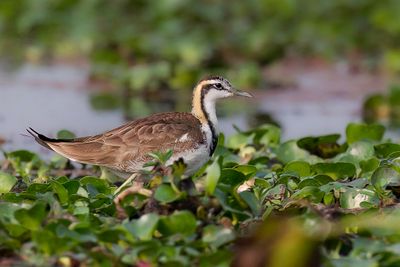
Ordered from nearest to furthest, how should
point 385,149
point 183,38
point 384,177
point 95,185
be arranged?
point 384,177
point 95,185
point 385,149
point 183,38

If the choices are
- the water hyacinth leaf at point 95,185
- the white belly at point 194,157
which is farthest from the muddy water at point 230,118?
the water hyacinth leaf at point 95,185

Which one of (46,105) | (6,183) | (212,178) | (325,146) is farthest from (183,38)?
(212,178)

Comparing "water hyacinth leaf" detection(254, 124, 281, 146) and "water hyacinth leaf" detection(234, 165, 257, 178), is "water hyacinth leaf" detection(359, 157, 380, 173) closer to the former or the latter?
"water hyacinth leaf" detection(234, 165, 257, 178)

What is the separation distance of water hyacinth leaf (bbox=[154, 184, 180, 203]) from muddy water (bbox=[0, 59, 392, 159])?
16.5 feet

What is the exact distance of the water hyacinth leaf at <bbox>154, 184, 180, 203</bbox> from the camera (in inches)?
245

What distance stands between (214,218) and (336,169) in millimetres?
1731

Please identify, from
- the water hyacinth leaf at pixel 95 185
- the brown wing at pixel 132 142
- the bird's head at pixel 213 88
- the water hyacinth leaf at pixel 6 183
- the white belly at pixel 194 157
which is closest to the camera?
the water hyacinth leaf at pixel 95 185

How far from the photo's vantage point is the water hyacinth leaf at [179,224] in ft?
19.6

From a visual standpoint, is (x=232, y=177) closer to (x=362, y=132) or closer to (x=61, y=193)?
(x=61, y=193)

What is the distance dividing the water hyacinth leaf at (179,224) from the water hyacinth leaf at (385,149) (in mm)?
2900

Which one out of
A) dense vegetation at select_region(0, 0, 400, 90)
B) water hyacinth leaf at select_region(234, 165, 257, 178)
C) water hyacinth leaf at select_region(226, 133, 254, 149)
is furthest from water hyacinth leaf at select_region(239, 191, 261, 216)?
dense vegetation at select_region(0, 0, 400, 90)

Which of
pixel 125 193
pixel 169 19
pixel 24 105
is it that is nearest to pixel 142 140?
pixel 125 193

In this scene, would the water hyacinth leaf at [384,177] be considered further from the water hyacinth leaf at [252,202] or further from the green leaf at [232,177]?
the water hyacinth leaf at [252,202]

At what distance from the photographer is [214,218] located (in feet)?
20.8
